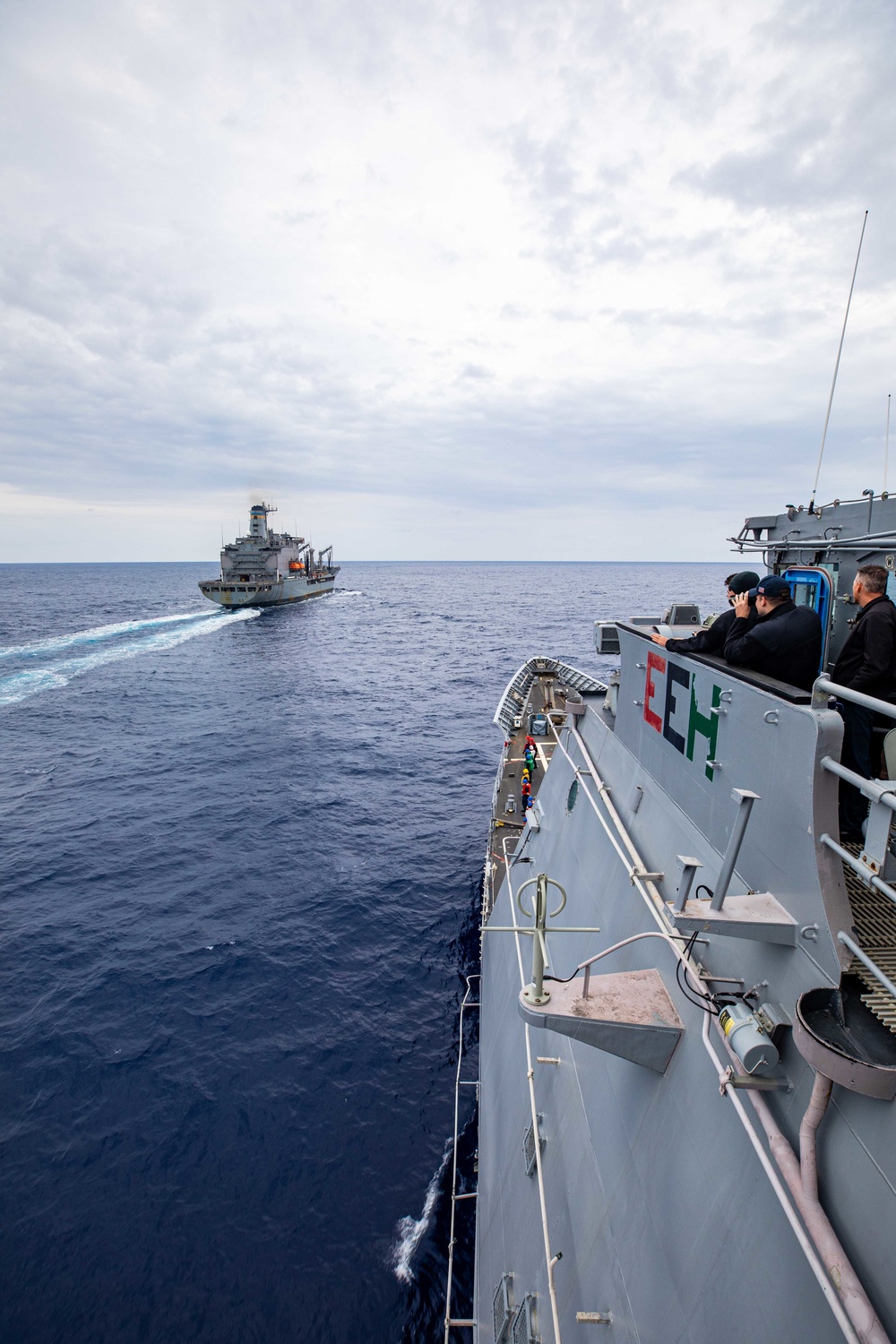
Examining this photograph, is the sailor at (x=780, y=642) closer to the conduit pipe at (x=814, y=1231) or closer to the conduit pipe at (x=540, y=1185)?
the conduit pipe at (x=814, y=1231)

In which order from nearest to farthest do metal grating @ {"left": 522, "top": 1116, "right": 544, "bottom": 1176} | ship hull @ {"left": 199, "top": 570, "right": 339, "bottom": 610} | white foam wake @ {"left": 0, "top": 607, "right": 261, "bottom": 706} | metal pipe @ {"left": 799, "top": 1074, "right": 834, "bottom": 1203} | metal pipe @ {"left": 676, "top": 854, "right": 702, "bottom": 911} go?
metal pipe @ {"left": 799, "top": 1074, "right": 834, "bottom": 1203}
metal pipe @ {"left": 676, "top": 854, "right": 702, "bottom": 911}
metal grating @ {"left": 522, "top": 1116, "right": 544, "bottom": 1176}
white foam wake @ {"left": 0, "top": 607, "right": 261, "bottom": 706}
ship hull @ {"left": 199, "top": 570, "right": 339, "bottom": 610}

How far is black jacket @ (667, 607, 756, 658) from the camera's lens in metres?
5.59

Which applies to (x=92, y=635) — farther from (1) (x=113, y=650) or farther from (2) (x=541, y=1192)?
(2) (x=541, y=1192)

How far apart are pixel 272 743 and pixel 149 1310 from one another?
89.9 feet

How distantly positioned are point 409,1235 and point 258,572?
102 m

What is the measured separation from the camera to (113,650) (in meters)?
62.4

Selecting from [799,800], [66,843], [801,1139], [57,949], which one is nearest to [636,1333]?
[801,1139]

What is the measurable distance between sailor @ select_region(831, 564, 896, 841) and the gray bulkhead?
0.99 metres

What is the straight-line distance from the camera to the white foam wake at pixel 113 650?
47219mm

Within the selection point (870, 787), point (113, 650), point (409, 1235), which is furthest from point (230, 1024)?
point (113, 650)

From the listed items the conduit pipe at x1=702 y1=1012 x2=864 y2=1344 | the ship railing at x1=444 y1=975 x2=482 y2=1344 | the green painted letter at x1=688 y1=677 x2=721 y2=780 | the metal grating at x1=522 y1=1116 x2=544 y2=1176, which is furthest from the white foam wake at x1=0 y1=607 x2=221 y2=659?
the conduit pipe at x1=702 y1=1012 x2=864 y2=1344

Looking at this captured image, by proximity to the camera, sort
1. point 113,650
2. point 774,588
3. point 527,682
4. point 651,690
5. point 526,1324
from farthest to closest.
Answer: point 113,650
point 527,682
point 651,690
point 526,1324
point 774,588

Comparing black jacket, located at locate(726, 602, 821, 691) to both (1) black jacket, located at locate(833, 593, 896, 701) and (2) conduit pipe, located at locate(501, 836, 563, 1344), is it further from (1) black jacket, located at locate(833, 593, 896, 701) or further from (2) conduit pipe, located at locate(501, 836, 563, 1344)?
(2) conduit pipe, located at locate(501, 836, 563, 1344)

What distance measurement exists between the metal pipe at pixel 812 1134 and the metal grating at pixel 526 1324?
401 centimetres
